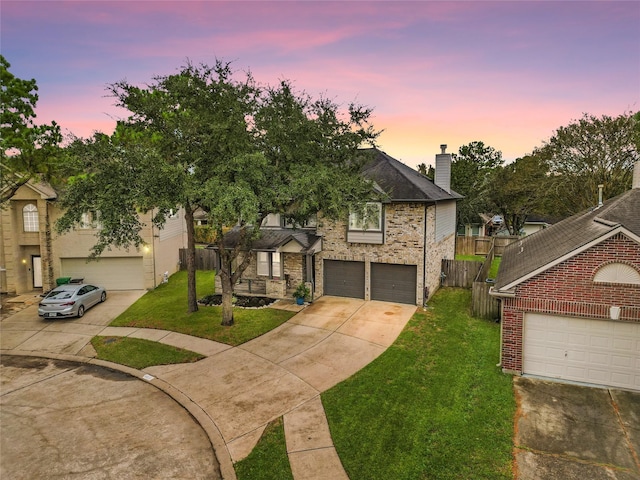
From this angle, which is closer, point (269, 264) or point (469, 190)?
point (269, 264)

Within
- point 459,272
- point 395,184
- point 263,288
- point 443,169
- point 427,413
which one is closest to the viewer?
point 427,413

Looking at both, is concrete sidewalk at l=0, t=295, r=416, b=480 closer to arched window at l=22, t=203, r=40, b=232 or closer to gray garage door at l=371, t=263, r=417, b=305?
gray garage door at l=371, t=263, r=417, b=305

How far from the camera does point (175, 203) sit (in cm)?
1238

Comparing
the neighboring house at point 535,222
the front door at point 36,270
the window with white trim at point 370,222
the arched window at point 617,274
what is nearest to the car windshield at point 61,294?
A: the front door at point 36,270

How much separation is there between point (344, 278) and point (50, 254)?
1877 centimetres

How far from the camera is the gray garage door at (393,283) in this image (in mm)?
18453

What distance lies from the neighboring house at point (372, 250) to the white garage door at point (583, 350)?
7.42 metres

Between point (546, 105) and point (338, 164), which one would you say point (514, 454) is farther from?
point (546, 105)

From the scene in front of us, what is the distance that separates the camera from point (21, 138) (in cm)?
1817

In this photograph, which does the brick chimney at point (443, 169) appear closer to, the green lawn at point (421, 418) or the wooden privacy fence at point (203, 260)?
the green lawn at point (421, 418)

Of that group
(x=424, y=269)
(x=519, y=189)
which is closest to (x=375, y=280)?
Result: (x=424, y=269)

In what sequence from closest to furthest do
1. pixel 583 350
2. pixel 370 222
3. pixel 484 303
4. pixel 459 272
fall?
pixel 583 350 → pixel 484 303 → pixel 370 222 → pixel 459 272

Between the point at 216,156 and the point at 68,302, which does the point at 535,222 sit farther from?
the point at 68,302

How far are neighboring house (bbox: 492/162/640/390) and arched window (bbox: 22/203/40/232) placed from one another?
26.5m
